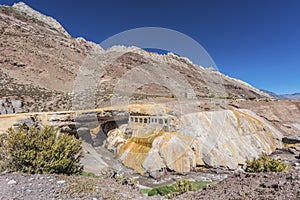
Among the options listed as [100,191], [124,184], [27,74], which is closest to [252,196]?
[100,191]

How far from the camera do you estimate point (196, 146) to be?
1461cm

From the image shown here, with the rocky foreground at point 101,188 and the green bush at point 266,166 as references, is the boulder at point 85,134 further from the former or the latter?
the green bush at point 266,166

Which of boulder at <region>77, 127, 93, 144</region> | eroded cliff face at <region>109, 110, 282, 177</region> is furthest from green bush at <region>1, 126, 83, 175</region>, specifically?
boulder at <region>77, 127, 93, 144</region>

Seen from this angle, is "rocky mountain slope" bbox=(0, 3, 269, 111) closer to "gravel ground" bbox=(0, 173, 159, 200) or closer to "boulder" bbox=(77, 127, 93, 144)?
"boulder" bbox=(77, 127, 93, 144)

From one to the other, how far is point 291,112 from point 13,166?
3002 cm

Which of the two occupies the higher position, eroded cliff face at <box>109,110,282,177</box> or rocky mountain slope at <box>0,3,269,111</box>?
rocky mountain slope at <box>0,3,269,111</box>

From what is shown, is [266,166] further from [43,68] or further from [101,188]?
[43,68]

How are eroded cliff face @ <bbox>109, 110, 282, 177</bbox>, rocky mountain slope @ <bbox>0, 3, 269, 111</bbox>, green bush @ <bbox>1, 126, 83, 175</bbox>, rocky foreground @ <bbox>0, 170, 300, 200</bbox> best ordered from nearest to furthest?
rocky foreground @ <bbox>0, 170, 300, 200</bbox>
green bush @ <bbox>1, 126, 83, 175</bbox>
eroded cliff face @ <bbox>109, 110, 282, 177</bbox>
rocky mountain slope @ <bbox>0, 3, 269, 111</bbox>

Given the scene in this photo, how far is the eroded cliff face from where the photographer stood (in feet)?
43.5

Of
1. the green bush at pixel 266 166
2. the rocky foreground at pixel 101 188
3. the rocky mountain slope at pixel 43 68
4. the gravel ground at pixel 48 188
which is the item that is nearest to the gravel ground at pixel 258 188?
the rocky foreground at pixel 101 188

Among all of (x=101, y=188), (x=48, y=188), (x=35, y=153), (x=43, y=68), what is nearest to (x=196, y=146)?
(x=101, y=188)

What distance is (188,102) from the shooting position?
66.6 ft

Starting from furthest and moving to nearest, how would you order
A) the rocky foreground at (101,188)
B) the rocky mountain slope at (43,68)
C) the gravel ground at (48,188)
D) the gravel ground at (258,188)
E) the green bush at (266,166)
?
the rocky mountain slope at (43,68) → the green bush at (266,166) → the gravel ground at (48,188) → the rocky foreground at (101,188) → the gravel ground at (258,188)

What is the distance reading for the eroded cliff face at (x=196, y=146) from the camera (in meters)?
13.3
